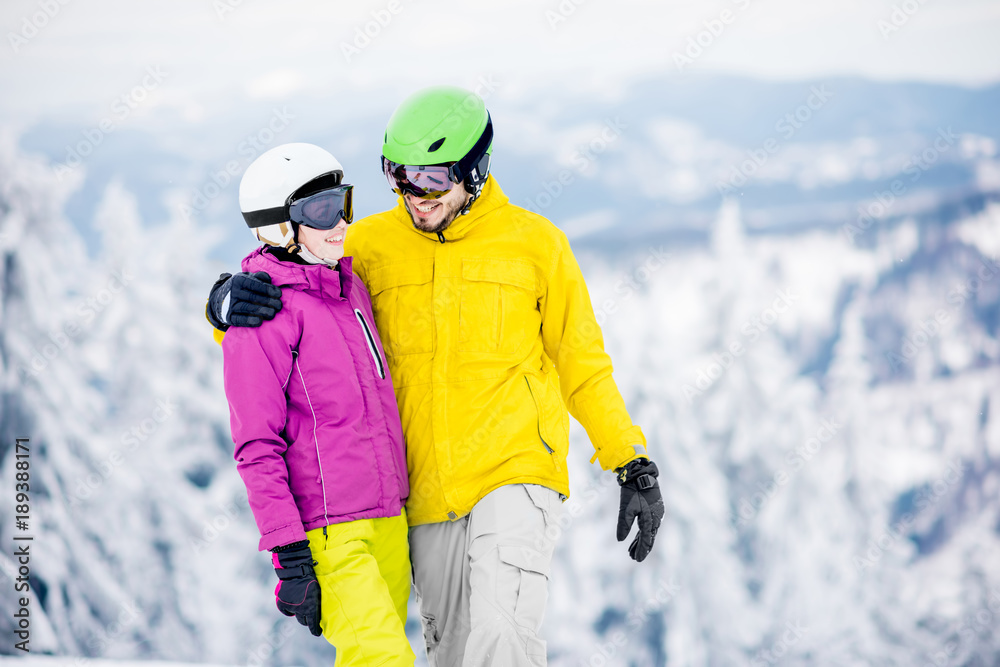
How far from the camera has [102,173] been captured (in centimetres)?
982

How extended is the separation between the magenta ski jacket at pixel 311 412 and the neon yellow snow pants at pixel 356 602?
0.05m

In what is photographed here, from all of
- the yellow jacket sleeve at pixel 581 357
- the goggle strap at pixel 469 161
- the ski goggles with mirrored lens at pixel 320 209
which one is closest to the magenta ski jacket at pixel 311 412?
the ski goggles with mirrored lens at pixel 320 209

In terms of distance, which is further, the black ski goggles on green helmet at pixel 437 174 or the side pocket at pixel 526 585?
the black ski goggles on green helmet at pixel 437 174

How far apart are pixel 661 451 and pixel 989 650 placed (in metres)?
3.79

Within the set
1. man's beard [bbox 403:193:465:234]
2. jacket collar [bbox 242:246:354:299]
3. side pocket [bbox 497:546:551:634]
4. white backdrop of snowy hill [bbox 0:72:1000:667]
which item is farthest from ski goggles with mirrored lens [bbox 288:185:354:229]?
white backdrop of snowy hill [bbox 0:72:1000:667]

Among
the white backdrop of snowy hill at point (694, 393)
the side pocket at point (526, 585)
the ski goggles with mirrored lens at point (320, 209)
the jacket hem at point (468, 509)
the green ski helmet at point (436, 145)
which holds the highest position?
the green ski helmet at point (436, 145)

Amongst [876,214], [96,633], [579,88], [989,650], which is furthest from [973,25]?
[96,633]

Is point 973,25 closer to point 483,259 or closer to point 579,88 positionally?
point 579,88

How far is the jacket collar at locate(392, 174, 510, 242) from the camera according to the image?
2.61 meters

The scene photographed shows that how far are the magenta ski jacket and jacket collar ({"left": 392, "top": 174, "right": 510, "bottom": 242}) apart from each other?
1.09 ft

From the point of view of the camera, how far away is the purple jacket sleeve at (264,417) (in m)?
2.12

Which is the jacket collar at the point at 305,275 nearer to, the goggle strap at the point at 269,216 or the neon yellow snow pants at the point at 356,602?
the goggle strap at the point at 269,216

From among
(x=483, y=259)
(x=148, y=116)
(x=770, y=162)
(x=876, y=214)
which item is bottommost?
(x=876, y=214)

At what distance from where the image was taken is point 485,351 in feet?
8.41
